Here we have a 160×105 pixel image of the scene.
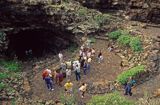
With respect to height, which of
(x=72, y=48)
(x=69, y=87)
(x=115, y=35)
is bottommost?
(x=69, y=87)

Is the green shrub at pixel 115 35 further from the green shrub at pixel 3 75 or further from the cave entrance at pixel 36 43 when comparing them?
the green shrub at pixel 3 75

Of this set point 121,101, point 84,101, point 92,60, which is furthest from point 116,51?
point 121,101

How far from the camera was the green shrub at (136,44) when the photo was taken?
114 ft

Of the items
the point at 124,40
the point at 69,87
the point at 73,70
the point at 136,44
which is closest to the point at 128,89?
the point at 69,87

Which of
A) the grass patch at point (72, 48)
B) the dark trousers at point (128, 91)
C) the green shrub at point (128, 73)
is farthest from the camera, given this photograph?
the grass patch at point (72, 48)

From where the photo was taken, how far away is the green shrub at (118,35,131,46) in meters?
36.0

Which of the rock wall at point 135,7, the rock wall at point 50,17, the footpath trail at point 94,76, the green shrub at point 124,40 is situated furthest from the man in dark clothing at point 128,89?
the rock wall at point 135,7

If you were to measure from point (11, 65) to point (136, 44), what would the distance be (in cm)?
957

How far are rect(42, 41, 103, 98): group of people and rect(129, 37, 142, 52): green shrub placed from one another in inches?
102

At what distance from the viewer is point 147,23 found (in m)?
40.3

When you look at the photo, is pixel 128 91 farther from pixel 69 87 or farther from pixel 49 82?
pixel 49 82

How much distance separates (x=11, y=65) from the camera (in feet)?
115

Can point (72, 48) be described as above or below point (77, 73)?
above

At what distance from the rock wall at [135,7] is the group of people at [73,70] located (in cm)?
603
